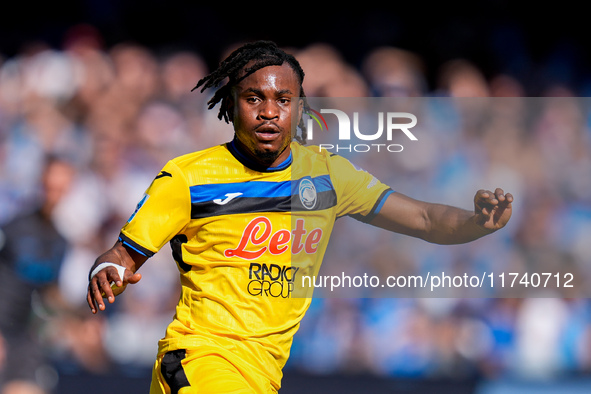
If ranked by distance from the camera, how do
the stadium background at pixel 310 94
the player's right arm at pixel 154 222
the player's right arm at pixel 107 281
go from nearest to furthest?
the player's right arm at pixel 107 281
the player's right arm at pixel 154 222
the stadium background at pixel 310 94

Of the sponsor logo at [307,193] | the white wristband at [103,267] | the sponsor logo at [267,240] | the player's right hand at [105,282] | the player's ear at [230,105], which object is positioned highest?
the player's ear at [230,105]

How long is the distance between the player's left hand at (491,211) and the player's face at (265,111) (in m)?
0.93

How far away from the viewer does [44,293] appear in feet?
19.2

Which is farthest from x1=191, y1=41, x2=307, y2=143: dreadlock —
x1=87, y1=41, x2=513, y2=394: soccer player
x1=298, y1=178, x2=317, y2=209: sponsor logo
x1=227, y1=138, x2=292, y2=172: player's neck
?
x1=298, y1=178, x2=317, y2=209: sponsor logo

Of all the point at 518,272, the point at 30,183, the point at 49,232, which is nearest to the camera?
the point at 518,272

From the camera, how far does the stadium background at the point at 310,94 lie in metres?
5.28

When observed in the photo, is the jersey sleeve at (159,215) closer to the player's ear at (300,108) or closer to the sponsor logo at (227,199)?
the sponsor logo at (227,199)

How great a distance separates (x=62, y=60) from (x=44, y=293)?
2.23 meters

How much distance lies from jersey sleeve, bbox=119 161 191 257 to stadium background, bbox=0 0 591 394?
2624 mm

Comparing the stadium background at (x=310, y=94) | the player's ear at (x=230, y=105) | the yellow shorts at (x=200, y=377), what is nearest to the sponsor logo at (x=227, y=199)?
the player's ear at (x=230, y=105)

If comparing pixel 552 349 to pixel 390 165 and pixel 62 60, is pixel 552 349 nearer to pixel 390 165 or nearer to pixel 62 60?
pixel 390 165

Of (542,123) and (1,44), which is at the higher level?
(1,44)

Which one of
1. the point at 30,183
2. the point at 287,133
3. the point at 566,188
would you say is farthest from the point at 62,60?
the point at 566,188

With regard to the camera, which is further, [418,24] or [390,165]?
[418,24]
